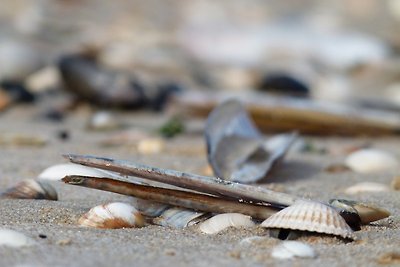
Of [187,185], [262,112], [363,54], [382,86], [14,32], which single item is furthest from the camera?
[363,54]

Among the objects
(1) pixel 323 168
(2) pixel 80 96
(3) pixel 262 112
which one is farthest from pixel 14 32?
(1) pixel 323 168

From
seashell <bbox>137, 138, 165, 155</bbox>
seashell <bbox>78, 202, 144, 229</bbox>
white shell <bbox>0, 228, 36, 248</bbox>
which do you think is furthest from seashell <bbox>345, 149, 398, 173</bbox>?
white shell <bbox>0, 228, 36, 248</bbox>

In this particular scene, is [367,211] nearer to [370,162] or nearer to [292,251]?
[292,251]

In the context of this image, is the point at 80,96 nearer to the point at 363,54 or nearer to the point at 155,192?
the point at 155,192

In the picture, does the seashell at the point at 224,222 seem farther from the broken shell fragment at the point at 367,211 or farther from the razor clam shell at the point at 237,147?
the razor clam shell at the point at 237,147

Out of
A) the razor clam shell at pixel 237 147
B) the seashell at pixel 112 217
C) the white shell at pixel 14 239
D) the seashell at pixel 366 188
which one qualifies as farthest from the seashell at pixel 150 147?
the white shell at pixel 14 239

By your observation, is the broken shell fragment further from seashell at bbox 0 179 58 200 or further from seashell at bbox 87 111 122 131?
seashell at bbox 87 111 122 131
